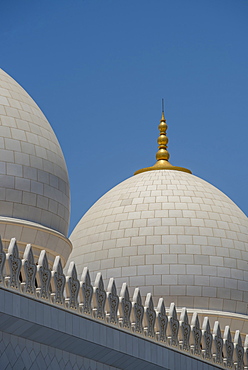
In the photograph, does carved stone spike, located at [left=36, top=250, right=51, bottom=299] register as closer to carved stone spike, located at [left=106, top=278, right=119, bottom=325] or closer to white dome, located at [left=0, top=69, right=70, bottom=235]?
carved stone spike, located at [left=106, top=278, right=119, bottom=325]

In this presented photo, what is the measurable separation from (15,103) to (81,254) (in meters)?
7.31

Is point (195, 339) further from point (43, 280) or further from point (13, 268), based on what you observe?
point (13, 268)

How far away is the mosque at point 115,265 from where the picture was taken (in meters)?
22.5

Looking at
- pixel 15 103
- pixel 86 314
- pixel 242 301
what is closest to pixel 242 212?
pixel 242 301

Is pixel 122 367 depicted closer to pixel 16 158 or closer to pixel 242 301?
pixel 16 158

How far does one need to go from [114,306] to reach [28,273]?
317 cm

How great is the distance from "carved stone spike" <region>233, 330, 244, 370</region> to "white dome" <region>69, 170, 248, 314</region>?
319 cm

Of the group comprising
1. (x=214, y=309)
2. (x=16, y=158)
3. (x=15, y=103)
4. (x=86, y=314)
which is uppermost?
(x=15, y=103)

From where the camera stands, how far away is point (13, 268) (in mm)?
21906

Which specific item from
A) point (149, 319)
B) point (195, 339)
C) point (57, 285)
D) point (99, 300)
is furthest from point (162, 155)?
point (57, 285)

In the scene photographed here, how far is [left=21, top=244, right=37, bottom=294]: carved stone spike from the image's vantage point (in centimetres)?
2211

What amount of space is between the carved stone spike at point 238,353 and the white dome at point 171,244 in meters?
3.19

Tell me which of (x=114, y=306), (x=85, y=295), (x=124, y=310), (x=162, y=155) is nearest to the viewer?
(x=85, y=295)

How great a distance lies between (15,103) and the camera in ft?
93.4
